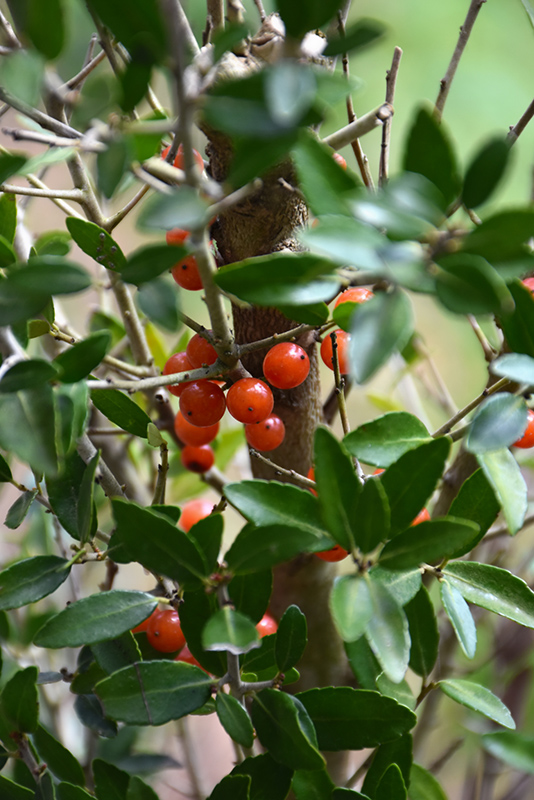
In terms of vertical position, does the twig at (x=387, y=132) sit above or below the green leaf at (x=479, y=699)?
above

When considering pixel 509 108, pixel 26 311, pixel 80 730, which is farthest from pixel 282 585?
pixel 509 108

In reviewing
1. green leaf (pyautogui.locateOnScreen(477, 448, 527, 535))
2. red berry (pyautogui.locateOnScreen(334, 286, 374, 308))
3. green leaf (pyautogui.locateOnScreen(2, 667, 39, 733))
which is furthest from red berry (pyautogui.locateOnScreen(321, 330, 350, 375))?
green leaf (pyautogui.locateOnScreen(2, 667, 39, 733))

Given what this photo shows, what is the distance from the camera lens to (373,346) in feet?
0.76

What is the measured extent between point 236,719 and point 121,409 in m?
0.18

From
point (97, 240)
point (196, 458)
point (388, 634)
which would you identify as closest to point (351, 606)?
point (388, 634)

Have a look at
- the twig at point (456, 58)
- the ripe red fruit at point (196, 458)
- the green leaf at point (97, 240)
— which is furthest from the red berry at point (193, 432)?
the twig at point (456, 58)

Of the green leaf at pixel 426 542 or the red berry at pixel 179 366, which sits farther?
the red berry at pixel 179 366

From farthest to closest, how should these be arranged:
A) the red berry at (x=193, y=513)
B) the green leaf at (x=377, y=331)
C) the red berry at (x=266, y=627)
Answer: the red berry at (x=193, y=513) < the red berry at (x=266, y=627) < the green leaf at (x=377, y=331)

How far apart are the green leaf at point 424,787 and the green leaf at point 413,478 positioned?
225 mm

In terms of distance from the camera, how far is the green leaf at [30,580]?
348 mm

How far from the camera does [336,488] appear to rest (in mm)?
293

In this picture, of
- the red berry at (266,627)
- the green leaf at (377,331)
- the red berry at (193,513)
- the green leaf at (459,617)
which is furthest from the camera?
the red berry at (193,513)

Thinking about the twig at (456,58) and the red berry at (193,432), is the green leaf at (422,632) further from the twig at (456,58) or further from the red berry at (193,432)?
the twig at (456,58)

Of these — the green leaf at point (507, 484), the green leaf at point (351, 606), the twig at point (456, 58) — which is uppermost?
the twig at point (456, 58)
